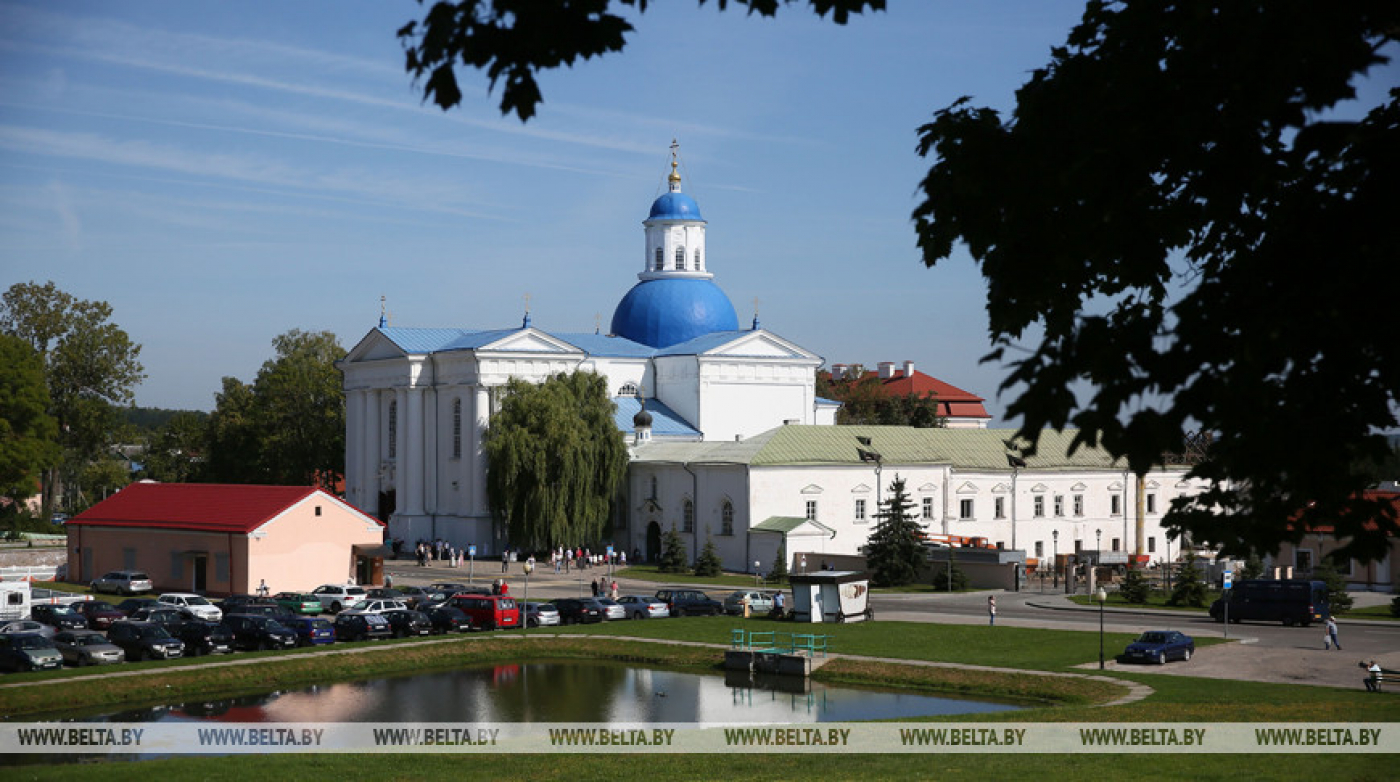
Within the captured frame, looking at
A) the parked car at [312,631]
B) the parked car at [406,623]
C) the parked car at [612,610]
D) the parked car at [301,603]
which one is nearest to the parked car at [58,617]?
the parked car at [312,631]

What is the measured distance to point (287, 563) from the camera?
171 feet

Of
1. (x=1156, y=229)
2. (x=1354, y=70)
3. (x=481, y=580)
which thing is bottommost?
(x=481, y=580)

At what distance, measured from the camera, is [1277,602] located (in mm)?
43562

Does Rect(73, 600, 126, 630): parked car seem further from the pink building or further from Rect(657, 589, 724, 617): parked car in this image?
Rect(657, 589, 724, 617): parked car

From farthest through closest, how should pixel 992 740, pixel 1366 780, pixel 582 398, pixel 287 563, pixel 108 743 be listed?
pixel 582 398 < pixel 287 563 < pixel 108 743 < pixel 992 740 < pixel 1366 780

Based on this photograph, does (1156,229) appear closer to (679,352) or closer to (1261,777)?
(1261,777)

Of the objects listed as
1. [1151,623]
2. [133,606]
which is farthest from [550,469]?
[1151,623]

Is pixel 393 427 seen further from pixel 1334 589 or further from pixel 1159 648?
pixel 1159 648

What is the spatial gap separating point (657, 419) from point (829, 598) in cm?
3290

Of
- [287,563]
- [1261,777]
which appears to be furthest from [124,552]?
[1261,777]

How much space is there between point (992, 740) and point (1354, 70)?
56.1ft

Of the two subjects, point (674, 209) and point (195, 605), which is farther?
point (674, 209)

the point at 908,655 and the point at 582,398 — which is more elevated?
the point at 582,398

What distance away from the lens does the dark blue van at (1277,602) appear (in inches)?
1693
